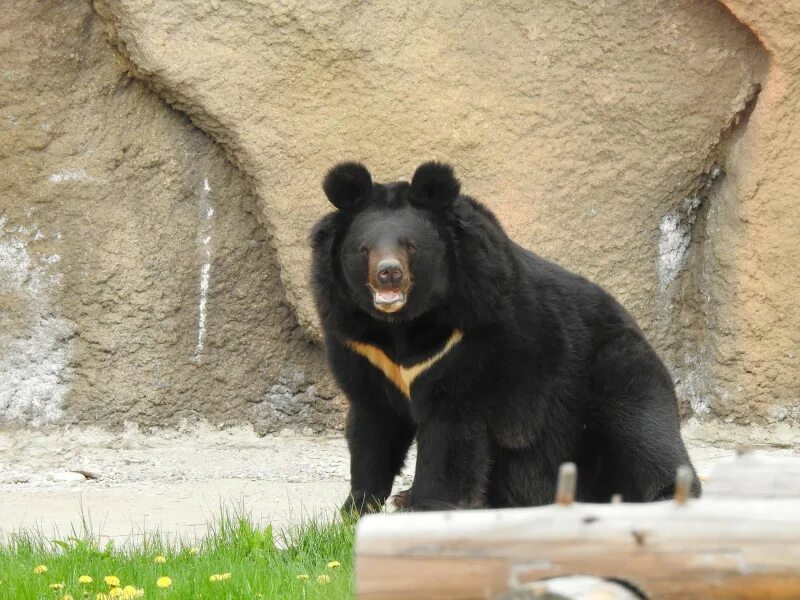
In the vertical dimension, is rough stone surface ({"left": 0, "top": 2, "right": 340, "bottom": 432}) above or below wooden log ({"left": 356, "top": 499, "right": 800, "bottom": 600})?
above

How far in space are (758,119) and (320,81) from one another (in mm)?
2294

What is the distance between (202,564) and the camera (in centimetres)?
443

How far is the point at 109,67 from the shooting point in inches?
295

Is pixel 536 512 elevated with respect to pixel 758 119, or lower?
lower

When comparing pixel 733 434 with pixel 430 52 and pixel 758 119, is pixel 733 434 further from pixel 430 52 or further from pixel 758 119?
pixel 430 52

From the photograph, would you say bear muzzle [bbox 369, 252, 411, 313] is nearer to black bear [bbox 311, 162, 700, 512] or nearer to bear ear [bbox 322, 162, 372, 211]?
black bear [bbox 311, 162, 700, 512]

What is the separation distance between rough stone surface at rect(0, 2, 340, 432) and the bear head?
8.84 ft

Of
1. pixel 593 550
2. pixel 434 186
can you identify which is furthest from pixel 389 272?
pixel 593 550

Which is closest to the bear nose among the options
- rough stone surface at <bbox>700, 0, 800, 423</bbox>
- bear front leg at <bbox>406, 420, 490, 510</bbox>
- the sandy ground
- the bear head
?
the bear head

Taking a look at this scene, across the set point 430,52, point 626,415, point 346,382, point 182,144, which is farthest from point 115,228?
point 626,415

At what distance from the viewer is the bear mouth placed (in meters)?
4.68

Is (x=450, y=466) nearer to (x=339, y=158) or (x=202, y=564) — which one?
(x=202, y=564)

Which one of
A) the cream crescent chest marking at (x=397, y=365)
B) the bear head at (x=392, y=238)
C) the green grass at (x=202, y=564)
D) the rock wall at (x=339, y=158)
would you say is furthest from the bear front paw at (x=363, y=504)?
the rock wall at (x=339, y=158)

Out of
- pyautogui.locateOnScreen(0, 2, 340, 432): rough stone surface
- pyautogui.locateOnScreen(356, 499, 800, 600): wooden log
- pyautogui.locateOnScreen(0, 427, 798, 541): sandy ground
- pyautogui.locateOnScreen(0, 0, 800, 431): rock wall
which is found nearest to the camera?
pyautogui.locateOnScreen(356, 499, 800, 600): wooden log
